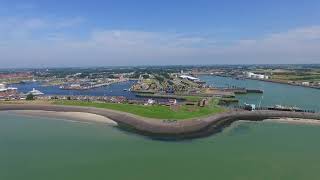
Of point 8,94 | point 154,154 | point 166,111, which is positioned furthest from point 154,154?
point 8,94

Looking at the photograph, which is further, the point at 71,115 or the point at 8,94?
the point at 8,94

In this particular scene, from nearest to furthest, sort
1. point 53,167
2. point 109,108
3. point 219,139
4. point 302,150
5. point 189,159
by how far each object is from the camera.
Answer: point 53,167 < point 189,159 < point 302,150 < point 219,139 < point 109,108

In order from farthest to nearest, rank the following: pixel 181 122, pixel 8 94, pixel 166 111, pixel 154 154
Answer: pixel 8 94 < pixel 166 111 < pixel 181 122 < pixel 154 154

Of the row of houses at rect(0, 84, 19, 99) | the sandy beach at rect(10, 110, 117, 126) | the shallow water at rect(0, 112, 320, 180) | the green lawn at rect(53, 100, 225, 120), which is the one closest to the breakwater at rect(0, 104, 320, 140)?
the sandy beach at rect(10, 110, 117, 126)

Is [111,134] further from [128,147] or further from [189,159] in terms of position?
[189,159]

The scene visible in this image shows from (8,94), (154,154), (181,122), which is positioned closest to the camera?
(154,154)

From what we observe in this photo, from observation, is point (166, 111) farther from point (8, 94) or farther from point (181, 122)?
point (8, 94)

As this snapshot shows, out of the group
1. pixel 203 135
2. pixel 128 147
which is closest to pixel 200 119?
pixel 203 135
